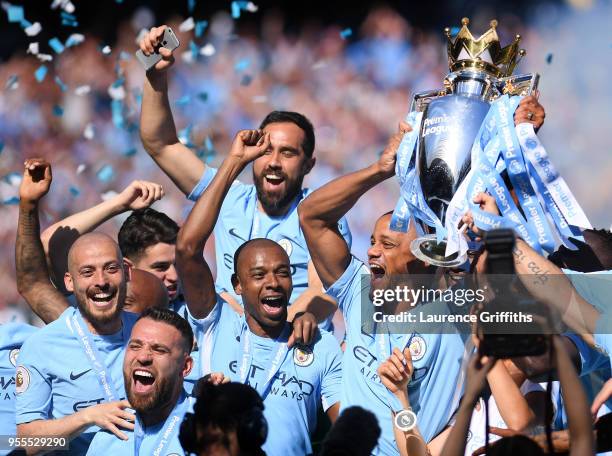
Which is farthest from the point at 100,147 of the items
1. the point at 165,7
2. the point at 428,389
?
the point at 428,389

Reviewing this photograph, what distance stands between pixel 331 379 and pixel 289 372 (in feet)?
0.59

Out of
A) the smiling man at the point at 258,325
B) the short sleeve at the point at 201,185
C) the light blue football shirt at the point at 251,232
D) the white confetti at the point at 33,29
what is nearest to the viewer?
the smiling man at the point at 258,325

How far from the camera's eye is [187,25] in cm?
734

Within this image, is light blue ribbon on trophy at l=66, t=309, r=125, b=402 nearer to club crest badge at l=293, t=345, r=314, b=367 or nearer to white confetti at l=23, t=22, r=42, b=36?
club crest badge at l=293, t=345, r=314, b=367

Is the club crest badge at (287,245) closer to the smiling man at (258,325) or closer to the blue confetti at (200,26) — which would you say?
the smiling man at (258,325)

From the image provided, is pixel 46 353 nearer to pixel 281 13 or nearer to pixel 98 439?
pixel 98 439

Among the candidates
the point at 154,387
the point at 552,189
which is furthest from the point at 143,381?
the point at 552,189

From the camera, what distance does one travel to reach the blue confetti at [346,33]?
717cm

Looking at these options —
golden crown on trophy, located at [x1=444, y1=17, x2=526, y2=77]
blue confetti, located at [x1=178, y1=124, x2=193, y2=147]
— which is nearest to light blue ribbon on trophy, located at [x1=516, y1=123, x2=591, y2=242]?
golden crown on trophy, located at [x1=444, y1=17, x2=526, y2=77]

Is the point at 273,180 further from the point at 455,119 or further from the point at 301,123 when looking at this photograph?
the point at 455,119

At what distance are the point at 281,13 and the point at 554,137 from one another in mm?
1926

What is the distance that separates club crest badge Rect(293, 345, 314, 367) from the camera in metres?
4.65

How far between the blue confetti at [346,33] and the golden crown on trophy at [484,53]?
112 inches

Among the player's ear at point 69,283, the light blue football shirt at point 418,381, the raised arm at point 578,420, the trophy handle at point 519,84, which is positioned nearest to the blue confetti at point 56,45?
the player's ear at point 69,283
